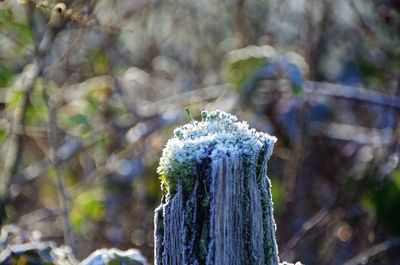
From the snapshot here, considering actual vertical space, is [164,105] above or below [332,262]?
above

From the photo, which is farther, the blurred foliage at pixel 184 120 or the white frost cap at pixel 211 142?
the blurred foliage at pixel 184 120

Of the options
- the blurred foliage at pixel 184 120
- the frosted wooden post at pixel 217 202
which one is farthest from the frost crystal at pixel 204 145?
the blurred foliage at pixel 184 120

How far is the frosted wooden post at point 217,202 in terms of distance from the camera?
4.87ft

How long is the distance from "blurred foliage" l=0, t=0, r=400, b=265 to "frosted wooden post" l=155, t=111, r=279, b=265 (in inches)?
69.4

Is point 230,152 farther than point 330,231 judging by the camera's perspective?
No

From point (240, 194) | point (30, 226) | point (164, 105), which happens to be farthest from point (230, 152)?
point (30, 226)

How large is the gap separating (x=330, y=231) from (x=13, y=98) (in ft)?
6.40

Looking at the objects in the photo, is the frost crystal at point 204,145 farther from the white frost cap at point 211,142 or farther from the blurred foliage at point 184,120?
the blurred foliage at point 184,120

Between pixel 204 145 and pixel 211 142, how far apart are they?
0.6 inches

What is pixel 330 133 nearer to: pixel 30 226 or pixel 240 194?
pixel 30 226

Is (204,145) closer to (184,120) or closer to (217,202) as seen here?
(217,202)

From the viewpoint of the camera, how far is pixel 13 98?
363 centimetres

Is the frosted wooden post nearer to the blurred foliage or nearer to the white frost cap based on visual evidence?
the white frost cap

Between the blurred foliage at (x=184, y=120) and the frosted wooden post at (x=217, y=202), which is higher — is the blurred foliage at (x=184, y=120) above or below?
above
